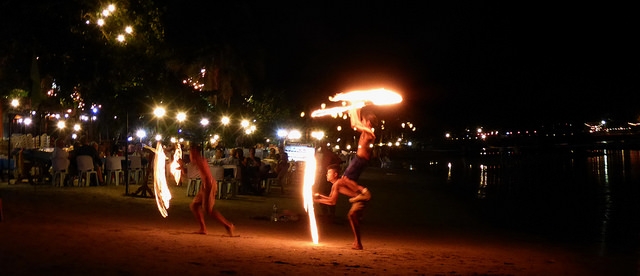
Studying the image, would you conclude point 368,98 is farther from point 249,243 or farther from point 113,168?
point 113,168

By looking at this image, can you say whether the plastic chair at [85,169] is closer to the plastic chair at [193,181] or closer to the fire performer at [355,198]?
the plastic chair at [193,181]

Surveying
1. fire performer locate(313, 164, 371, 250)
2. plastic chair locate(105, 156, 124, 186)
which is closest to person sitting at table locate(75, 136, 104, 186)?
plastic chair locate(105, 156, 124, 186)

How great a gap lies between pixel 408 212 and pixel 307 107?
3540 cm

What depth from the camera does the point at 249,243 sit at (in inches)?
429

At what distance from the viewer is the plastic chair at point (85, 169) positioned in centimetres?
2033

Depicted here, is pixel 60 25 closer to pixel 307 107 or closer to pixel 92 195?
pixel 92 195

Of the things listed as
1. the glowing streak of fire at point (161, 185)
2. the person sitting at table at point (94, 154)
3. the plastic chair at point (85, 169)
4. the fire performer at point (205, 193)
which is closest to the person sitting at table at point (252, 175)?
the person sitting at table at point (94, 154)

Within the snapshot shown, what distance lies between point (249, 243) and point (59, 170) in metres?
11.4

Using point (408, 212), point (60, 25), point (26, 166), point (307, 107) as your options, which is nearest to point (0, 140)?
point (26, 166)

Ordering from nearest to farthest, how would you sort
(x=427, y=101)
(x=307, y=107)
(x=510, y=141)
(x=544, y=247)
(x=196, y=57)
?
(x=544, y=247) → (x=196, y=57) → (x=307, y=107) → (x=427, y=101) → (x=510, y=141)

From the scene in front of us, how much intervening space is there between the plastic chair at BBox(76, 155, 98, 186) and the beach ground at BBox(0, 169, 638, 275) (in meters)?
1.14

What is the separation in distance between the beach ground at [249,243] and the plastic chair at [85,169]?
1.14 metres

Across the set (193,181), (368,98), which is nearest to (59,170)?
(193,181)

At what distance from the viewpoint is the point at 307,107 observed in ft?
176
